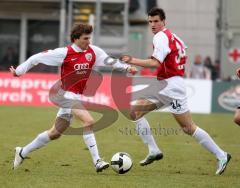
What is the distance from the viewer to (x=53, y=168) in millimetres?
10695

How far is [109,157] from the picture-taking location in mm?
12289

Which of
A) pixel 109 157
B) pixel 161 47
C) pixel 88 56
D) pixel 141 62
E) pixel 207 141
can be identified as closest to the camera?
pixel 141 62

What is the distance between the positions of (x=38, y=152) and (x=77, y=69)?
285 centimetres

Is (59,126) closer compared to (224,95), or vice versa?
(59,126)

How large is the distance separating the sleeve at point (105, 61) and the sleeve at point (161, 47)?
20.9 inches

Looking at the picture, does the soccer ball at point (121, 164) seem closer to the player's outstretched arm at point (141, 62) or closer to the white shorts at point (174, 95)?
the white shorts at point (174, 95)

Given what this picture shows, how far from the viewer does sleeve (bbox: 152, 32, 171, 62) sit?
10266 millimetres

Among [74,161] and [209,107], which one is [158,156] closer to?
[74,161]

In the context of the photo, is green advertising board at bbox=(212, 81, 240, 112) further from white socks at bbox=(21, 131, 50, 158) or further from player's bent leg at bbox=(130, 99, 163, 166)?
white socks at bbox=(21, 131, 50, 158)

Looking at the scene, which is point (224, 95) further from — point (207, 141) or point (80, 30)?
point (80, 30)

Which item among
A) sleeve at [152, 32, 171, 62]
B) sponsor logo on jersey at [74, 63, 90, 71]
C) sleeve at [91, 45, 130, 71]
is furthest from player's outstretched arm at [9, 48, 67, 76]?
sleeve at [152, 32, 171, 62]

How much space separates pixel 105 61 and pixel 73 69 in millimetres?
563

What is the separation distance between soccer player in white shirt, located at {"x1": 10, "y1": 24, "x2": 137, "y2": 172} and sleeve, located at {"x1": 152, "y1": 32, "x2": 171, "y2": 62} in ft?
1.28

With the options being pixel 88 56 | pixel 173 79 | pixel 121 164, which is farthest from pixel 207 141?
pixel 88 56
